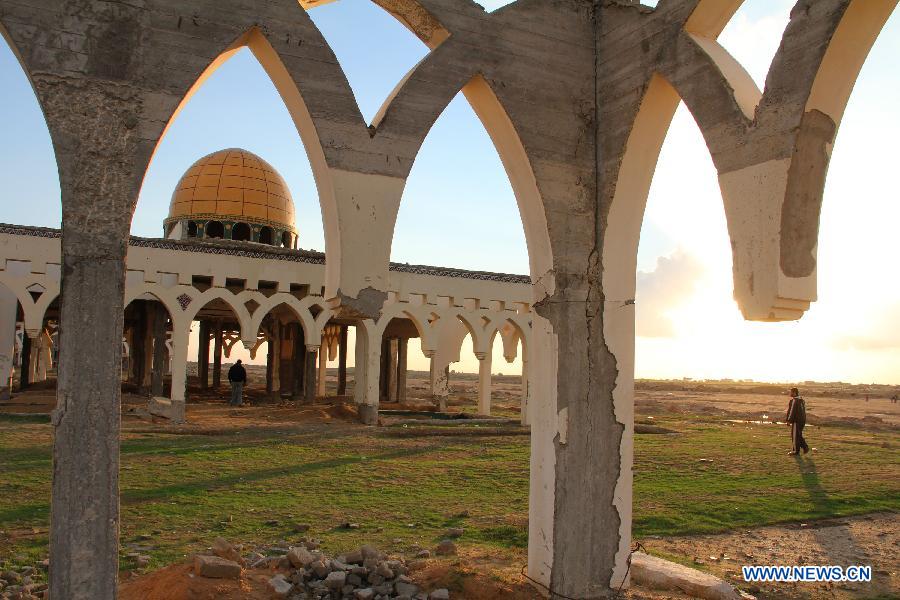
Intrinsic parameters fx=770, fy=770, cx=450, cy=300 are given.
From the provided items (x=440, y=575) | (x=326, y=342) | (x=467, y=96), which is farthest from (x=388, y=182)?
(x=326, y=342)

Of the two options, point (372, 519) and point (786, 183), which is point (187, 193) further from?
point (786, 183)

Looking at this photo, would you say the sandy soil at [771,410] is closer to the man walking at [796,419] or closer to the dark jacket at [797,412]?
the man walking at [796,419]

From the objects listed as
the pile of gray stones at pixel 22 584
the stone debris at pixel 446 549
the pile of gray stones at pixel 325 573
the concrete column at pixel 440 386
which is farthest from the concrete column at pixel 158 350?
the stone debris at pixel 446 549

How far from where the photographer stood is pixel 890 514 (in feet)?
28.6

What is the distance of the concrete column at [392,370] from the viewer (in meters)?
26.1

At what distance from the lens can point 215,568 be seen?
5043 mm

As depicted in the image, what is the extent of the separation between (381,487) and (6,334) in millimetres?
11031

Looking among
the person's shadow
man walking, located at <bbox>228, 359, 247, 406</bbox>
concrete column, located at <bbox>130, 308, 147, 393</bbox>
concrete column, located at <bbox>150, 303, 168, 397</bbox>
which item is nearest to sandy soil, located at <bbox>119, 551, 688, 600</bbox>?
the person's shadow

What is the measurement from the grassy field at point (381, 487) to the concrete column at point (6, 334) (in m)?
2.51

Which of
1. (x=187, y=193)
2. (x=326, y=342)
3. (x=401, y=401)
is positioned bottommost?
(x=401, y=401)

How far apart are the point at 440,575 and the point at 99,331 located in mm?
2862

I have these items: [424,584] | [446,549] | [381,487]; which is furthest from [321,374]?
[424,584]

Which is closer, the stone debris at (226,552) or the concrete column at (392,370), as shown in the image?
the stone debris at (226,552)

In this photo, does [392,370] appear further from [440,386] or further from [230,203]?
[230,203]
